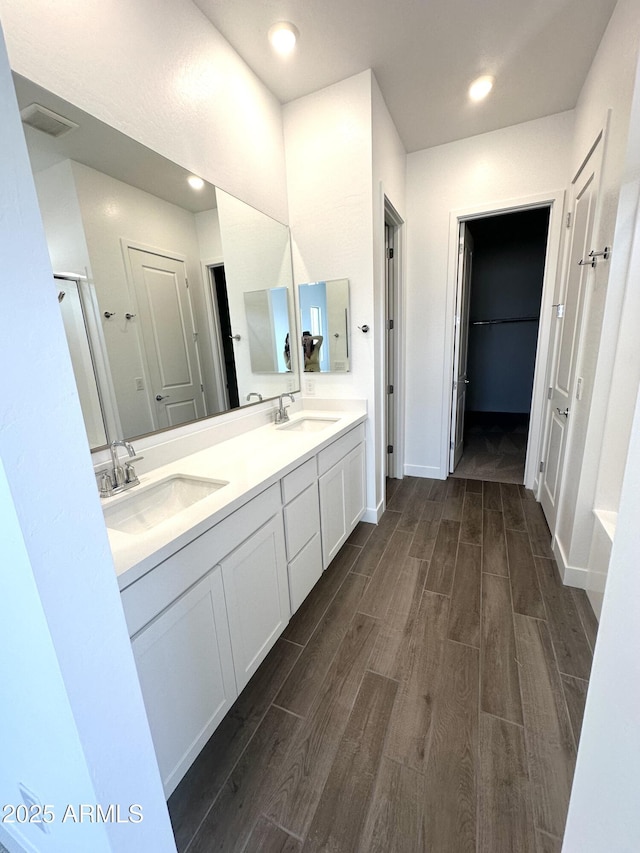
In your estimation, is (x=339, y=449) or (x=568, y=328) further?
(x=568, y=328)

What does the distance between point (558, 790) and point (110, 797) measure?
1.26 metres

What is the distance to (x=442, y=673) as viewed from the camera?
1415 mm

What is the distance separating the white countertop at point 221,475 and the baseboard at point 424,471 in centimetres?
127

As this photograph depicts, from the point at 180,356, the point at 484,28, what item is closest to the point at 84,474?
the point at 180,356

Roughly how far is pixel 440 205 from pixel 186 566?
3228 millimetres

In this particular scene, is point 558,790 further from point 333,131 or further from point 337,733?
point 333,131

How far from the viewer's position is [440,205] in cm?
285

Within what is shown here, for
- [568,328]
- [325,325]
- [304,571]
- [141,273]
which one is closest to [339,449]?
[304,571]

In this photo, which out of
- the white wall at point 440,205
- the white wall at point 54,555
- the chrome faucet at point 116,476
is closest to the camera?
the white wall at point 54,555

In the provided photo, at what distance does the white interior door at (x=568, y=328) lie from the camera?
191 centimetres

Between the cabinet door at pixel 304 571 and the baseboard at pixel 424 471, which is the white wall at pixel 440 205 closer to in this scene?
the baseboard at pixel 424 471

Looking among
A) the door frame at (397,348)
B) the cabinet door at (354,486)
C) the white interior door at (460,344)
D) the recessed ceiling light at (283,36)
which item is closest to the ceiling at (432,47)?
the recessed ceiling light at (283,36)

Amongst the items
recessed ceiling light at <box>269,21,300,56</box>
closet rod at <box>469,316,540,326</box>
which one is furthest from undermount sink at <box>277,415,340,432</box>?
closet rod at <box>469,316,540,326</box>

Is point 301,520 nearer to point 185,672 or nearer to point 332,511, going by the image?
point 332,511
